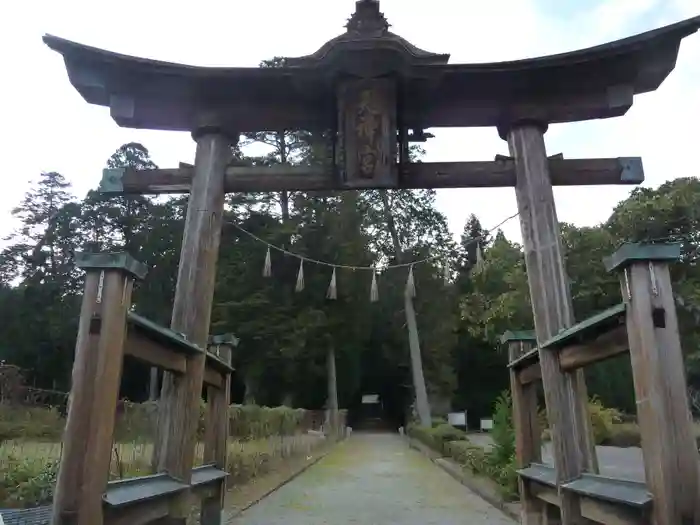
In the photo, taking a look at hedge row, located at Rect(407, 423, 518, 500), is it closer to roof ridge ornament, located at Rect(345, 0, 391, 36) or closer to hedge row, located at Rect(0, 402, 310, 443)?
hedge row, located at Rect(0, 402, 310, 443)

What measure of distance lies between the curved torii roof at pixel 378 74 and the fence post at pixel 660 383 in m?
2.97

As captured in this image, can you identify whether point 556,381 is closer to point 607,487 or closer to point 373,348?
point 607,487

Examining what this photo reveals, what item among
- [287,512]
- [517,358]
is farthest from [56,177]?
[517,358]

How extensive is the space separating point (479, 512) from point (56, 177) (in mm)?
31843

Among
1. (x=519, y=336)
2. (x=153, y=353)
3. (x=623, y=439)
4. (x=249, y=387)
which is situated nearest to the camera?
(x=153, y=353)

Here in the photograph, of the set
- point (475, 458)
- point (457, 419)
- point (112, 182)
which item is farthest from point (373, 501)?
point (457, 419)

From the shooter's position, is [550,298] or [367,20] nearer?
[550,298]

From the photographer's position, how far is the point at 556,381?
438 cm

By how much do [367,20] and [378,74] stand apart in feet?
1.72

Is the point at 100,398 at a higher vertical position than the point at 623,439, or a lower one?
higher

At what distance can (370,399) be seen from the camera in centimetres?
4603

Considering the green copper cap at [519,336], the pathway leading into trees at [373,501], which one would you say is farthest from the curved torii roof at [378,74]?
the pathway leading into trees at [373,501]

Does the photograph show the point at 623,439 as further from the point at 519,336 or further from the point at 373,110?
the point at 373,110

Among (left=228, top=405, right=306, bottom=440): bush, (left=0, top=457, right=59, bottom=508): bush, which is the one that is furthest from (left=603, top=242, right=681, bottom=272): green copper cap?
(left=228, top=405, right=306, bottom=440): bush
